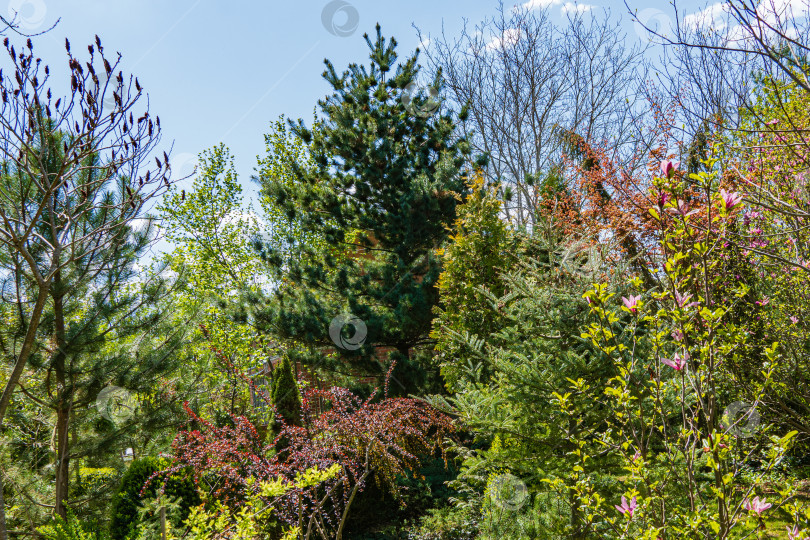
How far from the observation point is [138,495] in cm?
511

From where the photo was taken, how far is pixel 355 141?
8.95 m

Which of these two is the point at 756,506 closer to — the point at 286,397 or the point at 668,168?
the point at 668,168

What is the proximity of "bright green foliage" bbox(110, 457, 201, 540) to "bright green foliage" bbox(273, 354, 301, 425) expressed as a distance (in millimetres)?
1659

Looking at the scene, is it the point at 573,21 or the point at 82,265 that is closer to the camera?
the point at 82,265

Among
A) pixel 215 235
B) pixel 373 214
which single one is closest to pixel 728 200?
pixel 373 214

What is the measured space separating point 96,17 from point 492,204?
4.56 meters

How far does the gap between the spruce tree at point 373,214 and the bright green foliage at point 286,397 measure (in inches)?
57.6

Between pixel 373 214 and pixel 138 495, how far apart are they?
5.62 metres

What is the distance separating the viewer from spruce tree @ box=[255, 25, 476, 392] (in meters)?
8.51

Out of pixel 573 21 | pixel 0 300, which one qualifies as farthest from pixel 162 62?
pixel 573 21

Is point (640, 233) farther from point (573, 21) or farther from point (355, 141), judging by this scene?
point (573, 21)

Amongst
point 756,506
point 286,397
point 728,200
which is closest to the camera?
point 756,506

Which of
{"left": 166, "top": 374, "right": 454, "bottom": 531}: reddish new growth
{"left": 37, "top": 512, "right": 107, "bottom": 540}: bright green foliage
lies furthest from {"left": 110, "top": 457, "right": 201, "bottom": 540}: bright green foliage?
{"left": 37, "top": 512, "right": 107, "bottom": 540}: bright green foliage

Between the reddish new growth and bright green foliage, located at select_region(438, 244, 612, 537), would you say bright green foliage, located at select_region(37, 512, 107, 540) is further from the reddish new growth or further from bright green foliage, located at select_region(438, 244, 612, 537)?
A: bright green foliage, located at select_region(438, 244, 612, 537)
